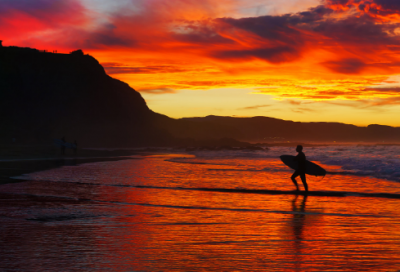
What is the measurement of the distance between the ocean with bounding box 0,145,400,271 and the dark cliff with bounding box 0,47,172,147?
100 m

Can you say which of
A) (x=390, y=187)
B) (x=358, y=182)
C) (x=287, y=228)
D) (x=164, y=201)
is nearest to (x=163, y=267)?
(x=287, y=228)

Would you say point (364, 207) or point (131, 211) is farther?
point (364, 207)

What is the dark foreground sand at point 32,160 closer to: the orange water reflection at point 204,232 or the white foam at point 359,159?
the orange water reflection at point 204,232

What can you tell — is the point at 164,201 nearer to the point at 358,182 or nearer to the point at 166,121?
the point at 358,182

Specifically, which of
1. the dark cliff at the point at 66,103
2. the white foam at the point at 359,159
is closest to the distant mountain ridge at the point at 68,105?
the dark cliff at the point at 66,103

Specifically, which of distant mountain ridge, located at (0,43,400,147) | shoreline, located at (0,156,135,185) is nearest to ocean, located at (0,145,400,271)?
shoreline, located at (0,156,135,185)

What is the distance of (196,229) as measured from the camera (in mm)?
8969

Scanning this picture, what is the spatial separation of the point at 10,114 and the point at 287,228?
125533 millimetres

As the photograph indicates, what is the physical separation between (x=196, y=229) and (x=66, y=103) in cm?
13188

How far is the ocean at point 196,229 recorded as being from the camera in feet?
21.1

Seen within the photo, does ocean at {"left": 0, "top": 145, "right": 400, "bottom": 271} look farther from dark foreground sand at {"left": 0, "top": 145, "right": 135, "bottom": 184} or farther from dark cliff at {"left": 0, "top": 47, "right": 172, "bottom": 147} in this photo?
dark cliff at {"left": 0, "top": 47, "right": 172, "bottom": 147}

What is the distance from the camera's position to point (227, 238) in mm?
8117

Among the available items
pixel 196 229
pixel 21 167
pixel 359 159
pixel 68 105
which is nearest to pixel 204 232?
pixel 196 229

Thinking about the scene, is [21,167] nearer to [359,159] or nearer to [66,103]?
[359,159]
